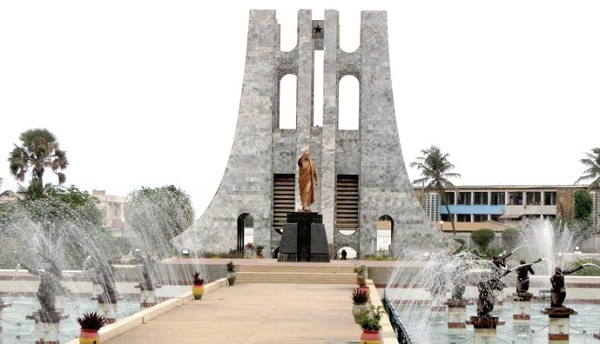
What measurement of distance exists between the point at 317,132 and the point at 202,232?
6383 millimetres

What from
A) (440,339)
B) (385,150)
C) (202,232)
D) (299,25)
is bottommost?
(440,339)

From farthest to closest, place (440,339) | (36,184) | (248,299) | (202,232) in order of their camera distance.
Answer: (36,184) → (202,232) → (248,299) → (440,339)

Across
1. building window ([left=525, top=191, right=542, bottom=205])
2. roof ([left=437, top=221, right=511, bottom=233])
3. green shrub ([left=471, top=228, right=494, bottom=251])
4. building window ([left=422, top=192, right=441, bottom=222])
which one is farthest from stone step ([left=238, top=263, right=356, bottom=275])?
building window ([left=525, top=191, right=542, bottom=205])

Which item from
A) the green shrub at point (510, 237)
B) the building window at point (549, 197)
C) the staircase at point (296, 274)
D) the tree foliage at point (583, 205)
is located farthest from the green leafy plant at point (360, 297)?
the building window at point (549, 197)

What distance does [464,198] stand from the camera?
101438 millimetres

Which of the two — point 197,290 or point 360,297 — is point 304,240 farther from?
point 360,297

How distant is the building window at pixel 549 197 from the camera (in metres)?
94.8

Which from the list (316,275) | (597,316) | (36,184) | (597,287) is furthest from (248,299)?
(36,184)

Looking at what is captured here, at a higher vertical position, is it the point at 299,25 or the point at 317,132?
the point at 299,25

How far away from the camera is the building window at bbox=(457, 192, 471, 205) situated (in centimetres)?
10100

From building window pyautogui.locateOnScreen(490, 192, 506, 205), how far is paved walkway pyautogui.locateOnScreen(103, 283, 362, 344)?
70220mm

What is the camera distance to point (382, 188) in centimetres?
4931

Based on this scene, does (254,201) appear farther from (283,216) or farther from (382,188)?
(382,188)

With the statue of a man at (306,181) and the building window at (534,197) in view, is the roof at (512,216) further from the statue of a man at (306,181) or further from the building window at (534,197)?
the statue of a man at (306,181)
